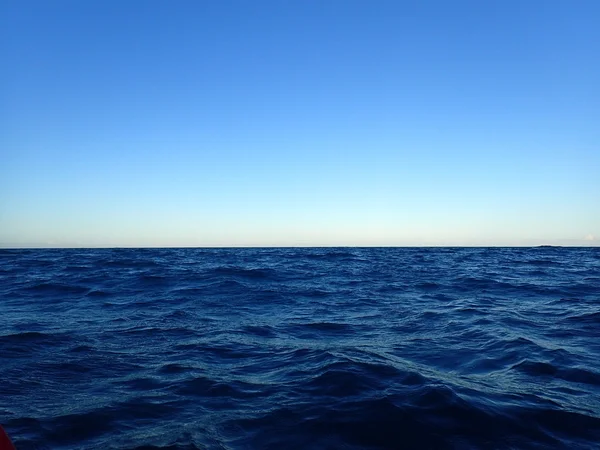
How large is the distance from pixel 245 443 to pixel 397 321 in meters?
7.52

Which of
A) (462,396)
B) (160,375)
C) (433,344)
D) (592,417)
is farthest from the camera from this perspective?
(433,344)

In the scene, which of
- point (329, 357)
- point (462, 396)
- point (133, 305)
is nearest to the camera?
point (462, 396)

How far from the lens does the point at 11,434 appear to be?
14.8 feet

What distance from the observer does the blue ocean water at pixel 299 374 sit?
469 centimetres

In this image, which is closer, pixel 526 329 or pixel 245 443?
pixel 245 443

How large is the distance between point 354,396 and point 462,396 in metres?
1.49

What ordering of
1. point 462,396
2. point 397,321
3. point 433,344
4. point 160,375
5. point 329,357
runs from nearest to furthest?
point 462,396 < point 160,375 < point 329,357 < point 433,344 < point 397,321

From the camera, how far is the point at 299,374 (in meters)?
6.77

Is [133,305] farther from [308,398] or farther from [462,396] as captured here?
[462,396]

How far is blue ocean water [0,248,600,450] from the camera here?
15.4 ft

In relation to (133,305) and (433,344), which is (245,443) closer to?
(433,344)

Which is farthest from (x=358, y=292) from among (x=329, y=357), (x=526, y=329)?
(x=329, y=357)

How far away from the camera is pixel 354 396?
577cm

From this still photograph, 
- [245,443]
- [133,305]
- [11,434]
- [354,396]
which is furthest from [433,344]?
[133,305]
